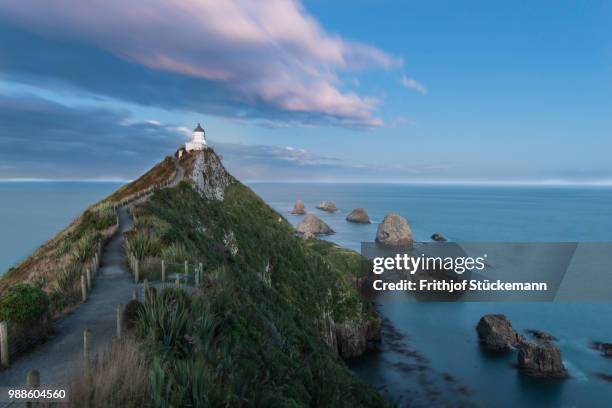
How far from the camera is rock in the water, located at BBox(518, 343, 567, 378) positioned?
38031 millimetres

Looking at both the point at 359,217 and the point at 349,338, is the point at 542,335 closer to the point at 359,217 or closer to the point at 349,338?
the point at 349,338

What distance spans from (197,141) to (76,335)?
65.8 m

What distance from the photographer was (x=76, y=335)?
9938 mm

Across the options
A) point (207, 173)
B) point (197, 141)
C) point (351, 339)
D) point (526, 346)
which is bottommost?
point (351, 339)

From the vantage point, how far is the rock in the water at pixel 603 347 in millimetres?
44491

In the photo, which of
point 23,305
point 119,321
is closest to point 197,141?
point 23,305

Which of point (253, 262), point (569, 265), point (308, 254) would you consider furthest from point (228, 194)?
point (569, 265)

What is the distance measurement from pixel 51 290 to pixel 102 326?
559 cm

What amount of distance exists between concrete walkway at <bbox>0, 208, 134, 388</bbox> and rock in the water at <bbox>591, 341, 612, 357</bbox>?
55.2 meters

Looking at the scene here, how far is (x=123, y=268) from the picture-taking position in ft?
56.8

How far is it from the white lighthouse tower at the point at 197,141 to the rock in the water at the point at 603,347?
2711 inches

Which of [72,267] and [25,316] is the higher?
[25,316]

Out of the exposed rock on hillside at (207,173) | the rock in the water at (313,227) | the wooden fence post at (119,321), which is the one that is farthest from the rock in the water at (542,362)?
the rock in the water at (313,227)

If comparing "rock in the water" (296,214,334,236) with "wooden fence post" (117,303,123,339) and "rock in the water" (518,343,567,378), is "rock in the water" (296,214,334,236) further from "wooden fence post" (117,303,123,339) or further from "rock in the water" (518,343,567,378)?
"wooden fence post" (117,303,123,339)
